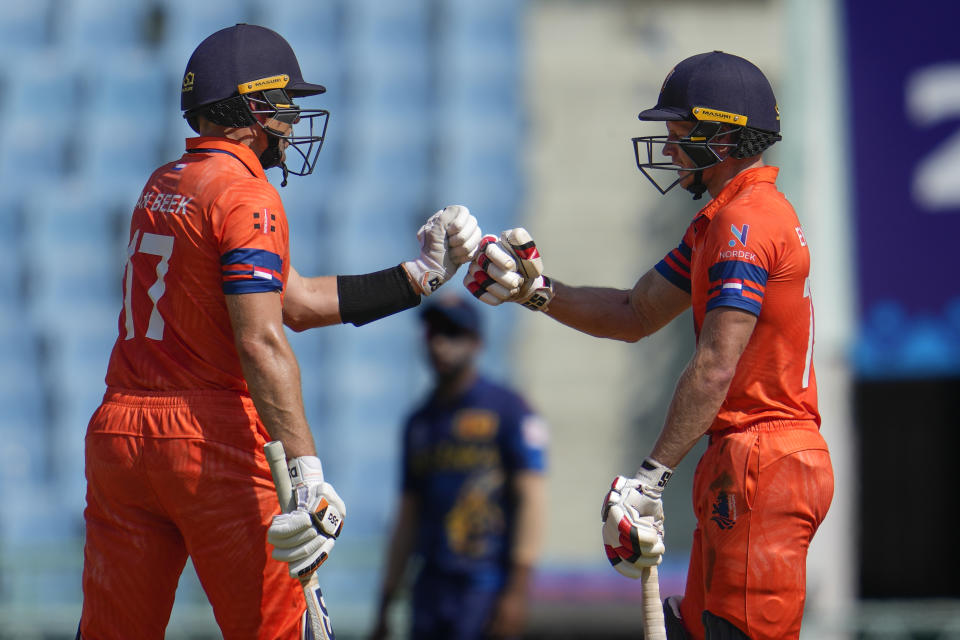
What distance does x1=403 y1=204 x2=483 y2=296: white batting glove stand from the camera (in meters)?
4.43

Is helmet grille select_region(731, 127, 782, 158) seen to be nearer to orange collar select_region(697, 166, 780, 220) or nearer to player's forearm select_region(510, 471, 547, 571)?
orange collar select_region(697, 166, 780, 220)

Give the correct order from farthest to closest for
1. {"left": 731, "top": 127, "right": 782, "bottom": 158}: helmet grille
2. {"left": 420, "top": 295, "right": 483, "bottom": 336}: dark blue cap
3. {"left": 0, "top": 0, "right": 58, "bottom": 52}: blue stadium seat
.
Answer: {"left": 0, "top": 0, "right": 58, "bottom": 52}: blue stadium seat, {"left": 420, "top": 295, "right": 483, "bottom": 336}: dark blue cap, {"left": 731, "top": 127, "right": 782, "bottom": 158}: helmet grille

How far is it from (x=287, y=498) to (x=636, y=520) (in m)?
1.04

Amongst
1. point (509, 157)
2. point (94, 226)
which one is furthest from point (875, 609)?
point (94, 226)

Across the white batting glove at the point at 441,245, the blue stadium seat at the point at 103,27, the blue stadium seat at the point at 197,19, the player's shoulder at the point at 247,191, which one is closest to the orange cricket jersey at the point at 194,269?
the player's shoulder at the point at 247,191

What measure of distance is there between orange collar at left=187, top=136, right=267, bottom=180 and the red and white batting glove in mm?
1506

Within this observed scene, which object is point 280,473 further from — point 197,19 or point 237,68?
point 197,19

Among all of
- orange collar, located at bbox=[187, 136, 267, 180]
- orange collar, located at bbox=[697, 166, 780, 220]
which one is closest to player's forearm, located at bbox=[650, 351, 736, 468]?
orange collar, located at bbox=[697, 166, 780, 220]

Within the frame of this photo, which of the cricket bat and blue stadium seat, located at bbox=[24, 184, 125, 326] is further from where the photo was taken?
blue stadium seat, located at bbox=[24, 184, 125, 326]

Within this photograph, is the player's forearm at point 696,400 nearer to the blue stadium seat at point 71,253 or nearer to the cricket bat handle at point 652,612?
the cricket bat handle at point 652,612

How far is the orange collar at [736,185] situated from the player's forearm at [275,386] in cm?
142

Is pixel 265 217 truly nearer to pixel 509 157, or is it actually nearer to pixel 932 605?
pixel 509 157

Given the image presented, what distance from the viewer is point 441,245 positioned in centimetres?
447

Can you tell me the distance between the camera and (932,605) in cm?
964
